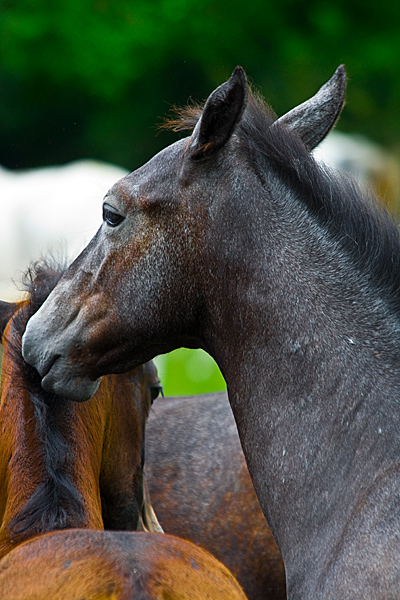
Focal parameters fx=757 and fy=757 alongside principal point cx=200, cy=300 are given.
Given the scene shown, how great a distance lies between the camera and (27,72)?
811cm

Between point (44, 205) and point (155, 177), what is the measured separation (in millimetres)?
7111

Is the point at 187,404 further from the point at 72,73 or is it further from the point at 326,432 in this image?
the point at 72,73

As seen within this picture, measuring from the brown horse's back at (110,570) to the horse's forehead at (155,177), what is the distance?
3.78 ft

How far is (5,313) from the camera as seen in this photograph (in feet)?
10.7

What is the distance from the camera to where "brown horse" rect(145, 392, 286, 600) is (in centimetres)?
430

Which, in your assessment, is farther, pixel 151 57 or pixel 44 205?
pixel 44 205

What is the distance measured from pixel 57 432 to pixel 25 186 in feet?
23.7

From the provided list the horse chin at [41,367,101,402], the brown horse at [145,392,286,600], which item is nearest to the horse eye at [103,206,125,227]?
the horse chin at [41,367,101,402]

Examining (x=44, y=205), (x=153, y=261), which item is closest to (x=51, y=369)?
(x=153, y=261)

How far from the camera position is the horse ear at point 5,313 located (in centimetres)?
321

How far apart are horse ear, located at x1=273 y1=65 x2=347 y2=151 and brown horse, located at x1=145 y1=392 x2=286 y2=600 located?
2.29m

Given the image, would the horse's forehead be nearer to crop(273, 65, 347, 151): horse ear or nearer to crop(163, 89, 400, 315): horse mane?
Answer: crop(163, 89, 400, 315): horse mane

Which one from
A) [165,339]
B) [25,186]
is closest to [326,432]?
[165,339]

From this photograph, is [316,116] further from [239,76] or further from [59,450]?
[59,450]
